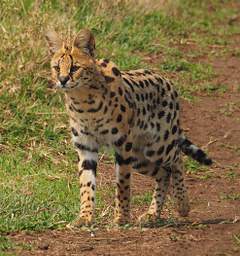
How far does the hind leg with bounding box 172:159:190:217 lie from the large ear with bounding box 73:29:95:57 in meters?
1.33

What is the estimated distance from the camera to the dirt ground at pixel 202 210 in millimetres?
6102

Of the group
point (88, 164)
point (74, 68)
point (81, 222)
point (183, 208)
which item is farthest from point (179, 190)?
point (74, 68)

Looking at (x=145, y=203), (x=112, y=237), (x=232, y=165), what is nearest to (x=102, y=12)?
(x=232, y=165)

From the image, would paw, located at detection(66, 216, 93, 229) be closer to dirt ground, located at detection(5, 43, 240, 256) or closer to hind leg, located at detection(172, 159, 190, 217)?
dirt ground, located at detection(5, 43, 240, 256)

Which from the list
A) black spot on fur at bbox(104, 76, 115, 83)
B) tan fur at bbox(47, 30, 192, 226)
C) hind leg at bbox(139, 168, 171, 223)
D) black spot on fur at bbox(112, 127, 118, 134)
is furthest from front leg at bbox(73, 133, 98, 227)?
hind leg at bbox(139, 168, 171, 223)

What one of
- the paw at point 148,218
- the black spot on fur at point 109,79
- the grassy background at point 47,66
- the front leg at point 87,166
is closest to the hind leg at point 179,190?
the paw at point 148,218

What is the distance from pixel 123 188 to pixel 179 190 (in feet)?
2.79

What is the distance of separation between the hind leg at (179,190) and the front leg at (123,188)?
30.1 inches

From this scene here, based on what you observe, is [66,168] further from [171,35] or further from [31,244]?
[171,35]

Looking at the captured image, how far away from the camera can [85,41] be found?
22.9ft

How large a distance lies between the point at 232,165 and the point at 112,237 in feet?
10.2

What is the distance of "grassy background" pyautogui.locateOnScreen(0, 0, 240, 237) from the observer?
735 centimetres

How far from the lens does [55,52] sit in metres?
7.04

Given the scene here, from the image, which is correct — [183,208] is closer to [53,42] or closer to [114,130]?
[114,130]
